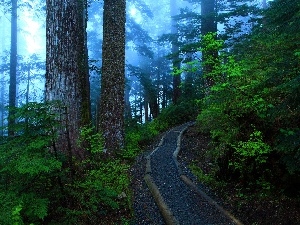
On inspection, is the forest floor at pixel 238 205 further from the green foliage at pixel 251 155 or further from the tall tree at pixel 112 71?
the tall tree at pixel 112 71

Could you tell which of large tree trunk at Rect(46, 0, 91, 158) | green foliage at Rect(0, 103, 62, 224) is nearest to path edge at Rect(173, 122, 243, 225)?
large tree trunk at Rect(46, 0, 91, 158)

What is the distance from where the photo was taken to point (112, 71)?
28.2ft

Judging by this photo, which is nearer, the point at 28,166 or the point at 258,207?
the point at 28,166

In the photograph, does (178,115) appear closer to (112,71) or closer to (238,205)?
(112,71)

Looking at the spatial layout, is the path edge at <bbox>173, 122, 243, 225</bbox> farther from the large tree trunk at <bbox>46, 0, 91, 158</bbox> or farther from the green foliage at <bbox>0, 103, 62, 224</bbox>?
the green foliage at <bbox>0, 103, 62, 224</bbox>

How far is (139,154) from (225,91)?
481cm

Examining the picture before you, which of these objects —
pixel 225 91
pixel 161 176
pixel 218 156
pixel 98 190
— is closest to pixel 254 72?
pixel 225 91

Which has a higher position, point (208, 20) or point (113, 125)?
point (208, 20)

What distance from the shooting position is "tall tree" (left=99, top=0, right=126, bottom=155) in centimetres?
859

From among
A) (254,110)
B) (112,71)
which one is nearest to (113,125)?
(112,71)

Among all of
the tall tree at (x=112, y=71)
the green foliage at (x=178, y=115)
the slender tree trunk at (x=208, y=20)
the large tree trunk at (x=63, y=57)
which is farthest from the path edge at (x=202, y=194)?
the green foliage at (x=178, y=115)

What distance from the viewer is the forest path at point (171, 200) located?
566cm

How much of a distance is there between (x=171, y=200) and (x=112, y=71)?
441 centimetres

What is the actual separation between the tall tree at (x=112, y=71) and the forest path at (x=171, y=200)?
1533mm
